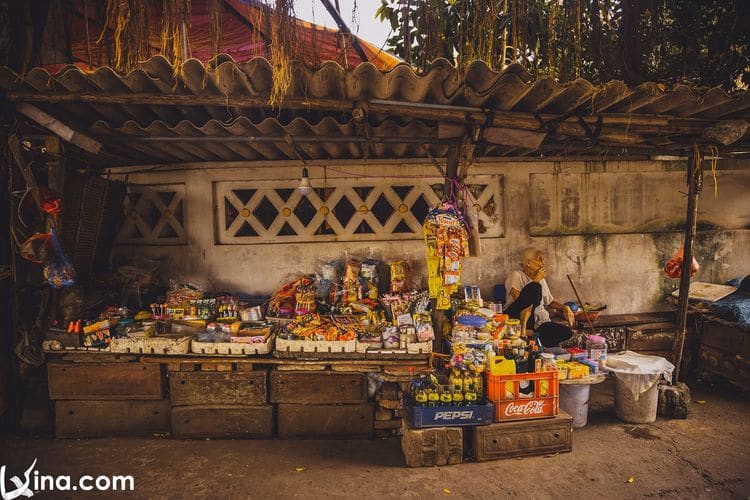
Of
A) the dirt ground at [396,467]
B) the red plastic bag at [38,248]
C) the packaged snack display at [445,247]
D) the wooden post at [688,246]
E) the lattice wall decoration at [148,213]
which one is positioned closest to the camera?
the dirt ground at [396,467]

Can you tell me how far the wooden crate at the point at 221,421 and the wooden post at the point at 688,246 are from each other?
528cm

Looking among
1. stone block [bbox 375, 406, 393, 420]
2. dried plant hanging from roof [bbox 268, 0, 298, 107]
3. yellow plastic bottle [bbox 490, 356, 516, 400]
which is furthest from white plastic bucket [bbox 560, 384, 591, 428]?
dried plant hanging from roof [bbox 268, 0, 298, 107]

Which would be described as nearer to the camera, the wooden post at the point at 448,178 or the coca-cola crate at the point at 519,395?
the coca-cola crate at the point at 519,395

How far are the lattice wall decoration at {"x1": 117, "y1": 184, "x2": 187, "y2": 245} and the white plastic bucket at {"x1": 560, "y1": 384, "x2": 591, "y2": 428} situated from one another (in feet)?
18.8

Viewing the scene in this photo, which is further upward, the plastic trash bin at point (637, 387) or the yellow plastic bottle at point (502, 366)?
the yellow plastic bottle at point (502, 366)

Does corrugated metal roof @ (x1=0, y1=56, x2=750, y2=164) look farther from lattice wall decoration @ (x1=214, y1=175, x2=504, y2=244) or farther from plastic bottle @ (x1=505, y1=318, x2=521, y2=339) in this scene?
plastic bottle @ (x1=505, y1=318, x2=521, y2=339)

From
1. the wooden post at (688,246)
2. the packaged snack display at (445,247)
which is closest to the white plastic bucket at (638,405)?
the wooden post at (688,246)

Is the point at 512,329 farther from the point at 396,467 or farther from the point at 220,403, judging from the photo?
the point at 220,403

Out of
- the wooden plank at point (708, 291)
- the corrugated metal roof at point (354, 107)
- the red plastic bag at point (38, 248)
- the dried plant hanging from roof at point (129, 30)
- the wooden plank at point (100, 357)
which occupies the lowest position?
the wooden plank at point (100, 357)

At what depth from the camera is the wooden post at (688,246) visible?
5.08 metres

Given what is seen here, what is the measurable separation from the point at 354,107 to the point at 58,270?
3.75 metres

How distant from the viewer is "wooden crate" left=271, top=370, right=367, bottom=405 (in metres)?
4.53

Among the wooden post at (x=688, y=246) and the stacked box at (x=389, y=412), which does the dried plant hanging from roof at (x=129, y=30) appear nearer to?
the stacked box at (x=389, y=412)

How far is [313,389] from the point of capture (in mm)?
4543
